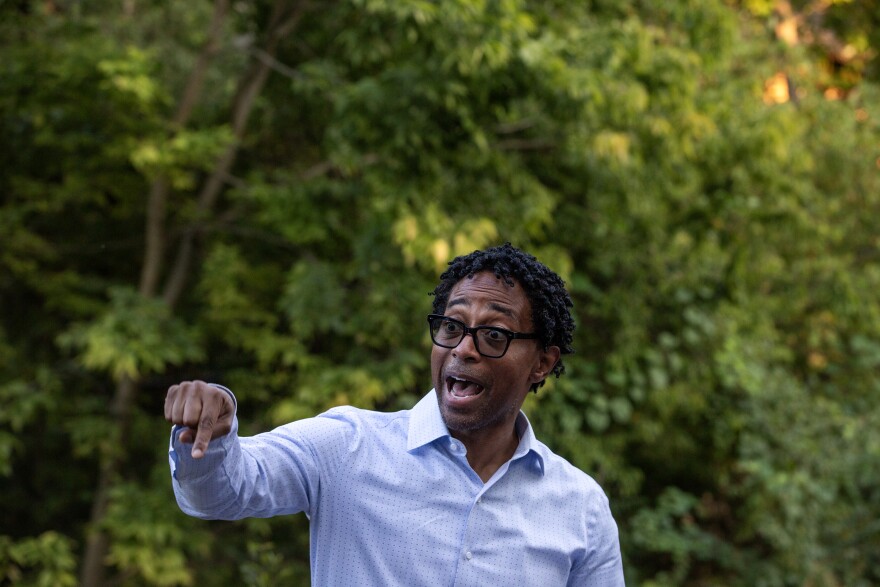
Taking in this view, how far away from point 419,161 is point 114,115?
1.78 metres

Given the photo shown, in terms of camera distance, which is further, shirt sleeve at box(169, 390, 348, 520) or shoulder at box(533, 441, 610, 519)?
shoulder at box(533, 441, 610, 519)

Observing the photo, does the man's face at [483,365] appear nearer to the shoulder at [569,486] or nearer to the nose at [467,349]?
the nose at [467,349]

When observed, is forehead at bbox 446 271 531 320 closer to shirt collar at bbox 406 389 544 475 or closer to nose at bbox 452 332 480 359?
nose at bbox 452 332 480 359

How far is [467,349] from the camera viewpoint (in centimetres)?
207

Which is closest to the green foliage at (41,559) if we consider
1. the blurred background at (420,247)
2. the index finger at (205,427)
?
the blurred background at (420,247)

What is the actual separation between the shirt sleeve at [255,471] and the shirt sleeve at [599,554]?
0.53m

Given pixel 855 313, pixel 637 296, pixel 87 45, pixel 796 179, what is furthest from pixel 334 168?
pixel 855 313

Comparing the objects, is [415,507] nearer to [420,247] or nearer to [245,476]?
[245,476]

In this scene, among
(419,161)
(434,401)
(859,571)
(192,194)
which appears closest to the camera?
(434,401)

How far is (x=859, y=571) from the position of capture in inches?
249

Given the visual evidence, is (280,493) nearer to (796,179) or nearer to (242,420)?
(242,420)

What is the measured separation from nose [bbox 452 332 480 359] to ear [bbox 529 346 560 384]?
0.65 ft

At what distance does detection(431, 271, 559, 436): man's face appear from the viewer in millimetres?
2074

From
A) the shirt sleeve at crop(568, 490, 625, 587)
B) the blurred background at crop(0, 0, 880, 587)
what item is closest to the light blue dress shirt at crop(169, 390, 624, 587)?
the shirt sleeve at crop(568, 490, 625, 587)
